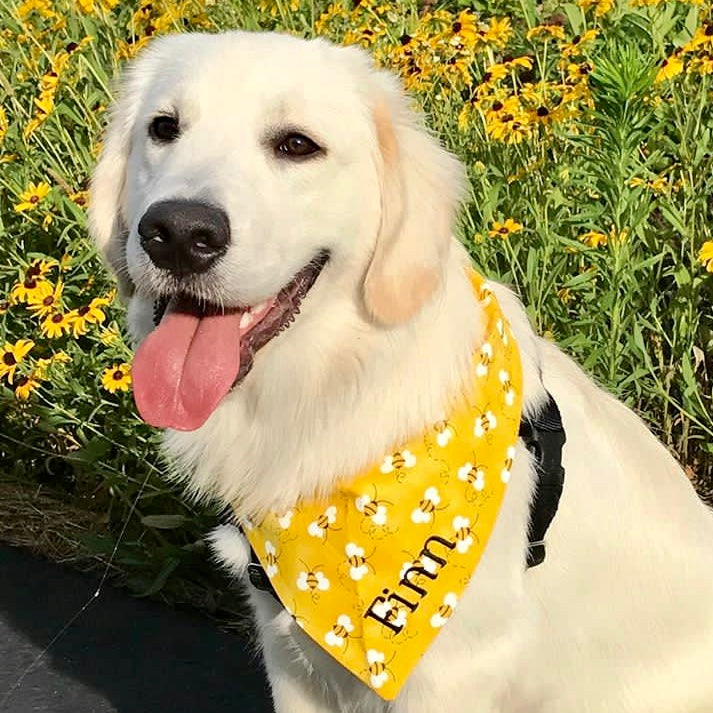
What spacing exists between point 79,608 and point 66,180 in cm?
140

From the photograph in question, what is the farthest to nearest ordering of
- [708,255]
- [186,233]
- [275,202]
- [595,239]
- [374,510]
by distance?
[595,239]
[708,255]
[374,510]
[275,202]
[186,233]

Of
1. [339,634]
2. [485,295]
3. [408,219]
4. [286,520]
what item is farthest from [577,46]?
[339,634]

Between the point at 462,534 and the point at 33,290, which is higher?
the point at 462,534

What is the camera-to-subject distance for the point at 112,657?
3.29 m

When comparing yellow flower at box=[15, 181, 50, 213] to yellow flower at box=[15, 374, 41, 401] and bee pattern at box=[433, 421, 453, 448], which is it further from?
bee pattern at box=[433, 421, 453, 448]

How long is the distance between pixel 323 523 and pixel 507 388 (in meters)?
0.45

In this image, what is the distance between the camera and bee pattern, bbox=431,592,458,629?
222cm

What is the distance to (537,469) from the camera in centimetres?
230

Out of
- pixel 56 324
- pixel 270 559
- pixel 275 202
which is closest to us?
pixel 275 202

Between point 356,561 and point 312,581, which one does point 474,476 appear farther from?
point 312,581

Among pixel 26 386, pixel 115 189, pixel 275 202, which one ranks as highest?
pixel 275 202

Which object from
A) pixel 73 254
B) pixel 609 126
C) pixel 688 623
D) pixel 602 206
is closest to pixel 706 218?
pixel 602 206

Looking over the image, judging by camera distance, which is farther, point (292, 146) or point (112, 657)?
point (112, 657)

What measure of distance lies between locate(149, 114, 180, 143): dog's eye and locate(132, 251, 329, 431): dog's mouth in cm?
33
